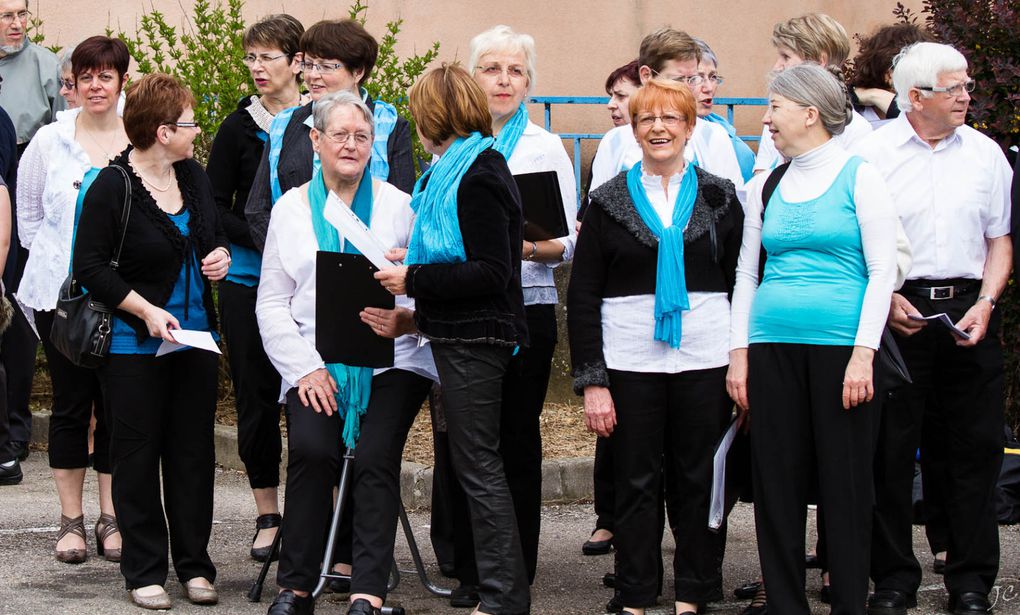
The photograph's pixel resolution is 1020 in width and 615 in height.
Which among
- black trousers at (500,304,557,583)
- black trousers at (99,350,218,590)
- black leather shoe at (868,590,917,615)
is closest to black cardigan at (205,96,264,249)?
black trousers at (99,350,218,590)

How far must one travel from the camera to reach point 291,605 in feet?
17.4

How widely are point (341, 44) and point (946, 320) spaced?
2577mm

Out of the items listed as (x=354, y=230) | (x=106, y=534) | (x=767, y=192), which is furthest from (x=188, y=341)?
(x=767, y=192)

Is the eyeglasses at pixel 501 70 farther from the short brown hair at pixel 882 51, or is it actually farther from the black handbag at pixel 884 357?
the short brown hair at pixel 882 51

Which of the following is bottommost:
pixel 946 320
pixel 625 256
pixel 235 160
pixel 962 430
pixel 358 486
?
pixel 358 486

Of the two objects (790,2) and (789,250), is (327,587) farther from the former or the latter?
(790,2)

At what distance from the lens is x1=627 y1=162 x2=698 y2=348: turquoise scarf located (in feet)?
17.5

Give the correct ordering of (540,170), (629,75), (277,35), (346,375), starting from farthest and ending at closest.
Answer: (629,75) → (277,35) → (540,170) → (346,375)

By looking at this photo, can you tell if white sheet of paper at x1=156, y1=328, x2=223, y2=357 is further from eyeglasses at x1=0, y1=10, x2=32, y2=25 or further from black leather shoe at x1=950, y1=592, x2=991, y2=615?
eyeglasses at x1=0, y1=10, x2=32, y2=25

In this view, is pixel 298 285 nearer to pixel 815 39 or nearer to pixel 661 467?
pixel 661 467

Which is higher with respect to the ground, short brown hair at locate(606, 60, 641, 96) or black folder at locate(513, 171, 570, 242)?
short brown hair at locate(606, 60, 641, 96)

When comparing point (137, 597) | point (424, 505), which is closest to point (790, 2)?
point (424, 505)

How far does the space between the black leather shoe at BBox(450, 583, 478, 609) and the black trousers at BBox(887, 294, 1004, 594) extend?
155cm

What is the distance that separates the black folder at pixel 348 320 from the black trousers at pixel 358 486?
108 millimetres
